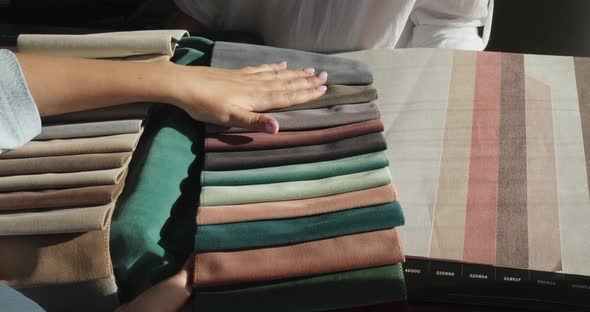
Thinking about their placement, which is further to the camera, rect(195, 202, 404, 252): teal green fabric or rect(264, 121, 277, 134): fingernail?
rect(264, 121, 277, 134): fingernail

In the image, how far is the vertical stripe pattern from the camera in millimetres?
798

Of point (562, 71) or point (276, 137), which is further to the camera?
point (562, 71)

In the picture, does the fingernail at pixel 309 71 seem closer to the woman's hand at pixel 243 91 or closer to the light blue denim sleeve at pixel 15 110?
the woman's hand at pixel 243 91

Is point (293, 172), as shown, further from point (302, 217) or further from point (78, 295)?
point (78, 295)

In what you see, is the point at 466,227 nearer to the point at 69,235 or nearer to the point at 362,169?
the point at 362,169

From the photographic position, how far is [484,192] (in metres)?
0.86

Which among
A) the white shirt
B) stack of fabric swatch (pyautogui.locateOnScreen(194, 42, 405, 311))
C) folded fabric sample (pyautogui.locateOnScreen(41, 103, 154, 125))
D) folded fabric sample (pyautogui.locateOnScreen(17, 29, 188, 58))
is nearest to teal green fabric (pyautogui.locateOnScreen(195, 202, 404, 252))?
stack of fabric swatch (pyautogui.locateOnScreen(194, 42, 405, 311))

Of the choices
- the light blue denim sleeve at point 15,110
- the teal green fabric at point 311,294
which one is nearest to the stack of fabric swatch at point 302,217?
the teal green fabric at point 311,294

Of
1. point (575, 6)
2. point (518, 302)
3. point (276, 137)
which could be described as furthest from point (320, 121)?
point (575, 6)

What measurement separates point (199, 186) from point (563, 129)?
54 cm

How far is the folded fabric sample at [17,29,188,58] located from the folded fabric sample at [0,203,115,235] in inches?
11.3

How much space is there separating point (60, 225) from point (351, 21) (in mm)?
641

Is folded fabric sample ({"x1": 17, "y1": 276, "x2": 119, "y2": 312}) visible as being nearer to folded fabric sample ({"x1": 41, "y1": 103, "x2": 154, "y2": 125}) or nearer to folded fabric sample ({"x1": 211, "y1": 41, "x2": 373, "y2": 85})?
folded fabric sample ({"x1": 41, "y1": 103, "x2": 154, "y2": 125})

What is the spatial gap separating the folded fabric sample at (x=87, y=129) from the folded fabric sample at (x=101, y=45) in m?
0.13
